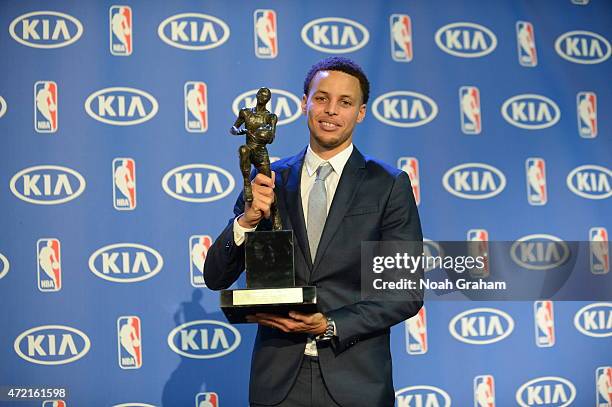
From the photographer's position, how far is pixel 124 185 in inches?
134

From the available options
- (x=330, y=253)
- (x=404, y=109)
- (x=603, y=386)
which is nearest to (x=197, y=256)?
(x=404, y=109)

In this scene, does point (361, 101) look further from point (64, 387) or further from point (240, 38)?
point (64, 387)

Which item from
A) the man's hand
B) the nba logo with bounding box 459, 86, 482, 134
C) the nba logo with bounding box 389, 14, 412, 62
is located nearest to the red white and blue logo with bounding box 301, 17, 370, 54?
the nba logo with bounding box 389, 14, 412, 62

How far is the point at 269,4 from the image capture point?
3600mm

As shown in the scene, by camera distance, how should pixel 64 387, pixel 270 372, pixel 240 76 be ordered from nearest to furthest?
pixel 270 372 < pixel 64 387 < pixel 240 76

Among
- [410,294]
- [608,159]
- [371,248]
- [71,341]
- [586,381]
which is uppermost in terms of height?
[608,159]

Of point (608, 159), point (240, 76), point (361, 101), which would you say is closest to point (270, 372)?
point (361, 101)

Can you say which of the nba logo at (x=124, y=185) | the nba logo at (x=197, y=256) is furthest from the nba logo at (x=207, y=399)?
the nba logo at (x=124, y=185)

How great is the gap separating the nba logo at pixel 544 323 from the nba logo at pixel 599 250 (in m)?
0.31

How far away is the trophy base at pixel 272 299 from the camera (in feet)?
6.27

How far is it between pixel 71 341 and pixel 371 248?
1.77 metres

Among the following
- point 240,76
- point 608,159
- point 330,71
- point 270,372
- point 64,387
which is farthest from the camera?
point 608,159

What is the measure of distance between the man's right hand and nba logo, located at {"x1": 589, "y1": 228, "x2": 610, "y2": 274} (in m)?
2.26

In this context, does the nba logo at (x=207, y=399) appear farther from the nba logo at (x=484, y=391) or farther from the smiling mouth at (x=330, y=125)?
the smiling mouth at (x=330, y=125)
